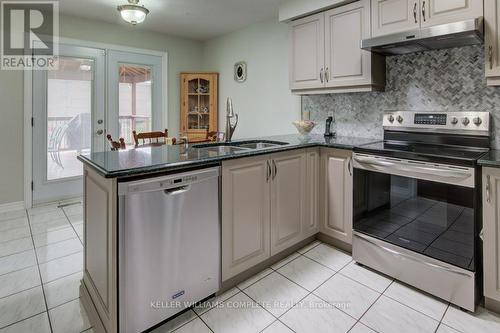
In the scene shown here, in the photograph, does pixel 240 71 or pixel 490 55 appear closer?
pixel 490 55

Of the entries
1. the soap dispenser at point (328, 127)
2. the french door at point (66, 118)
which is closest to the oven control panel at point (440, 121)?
the soap dispenser at point (328, 127)

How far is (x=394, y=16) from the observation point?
2.25 metres

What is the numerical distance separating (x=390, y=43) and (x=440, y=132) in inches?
31.9

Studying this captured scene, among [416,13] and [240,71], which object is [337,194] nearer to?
[416,13]

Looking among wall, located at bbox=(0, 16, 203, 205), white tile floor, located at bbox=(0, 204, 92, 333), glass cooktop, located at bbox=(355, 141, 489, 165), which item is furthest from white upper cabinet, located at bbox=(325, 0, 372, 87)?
wall, located at bbox=(0, 16, 203, 205)

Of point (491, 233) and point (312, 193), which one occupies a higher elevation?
point (312, 193)

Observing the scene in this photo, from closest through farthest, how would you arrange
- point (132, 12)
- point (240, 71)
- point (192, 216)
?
point (192, 216) < point (132, 12) < point (240, 71)

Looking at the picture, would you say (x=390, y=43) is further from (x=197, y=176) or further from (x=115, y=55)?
(x=115, y=55)

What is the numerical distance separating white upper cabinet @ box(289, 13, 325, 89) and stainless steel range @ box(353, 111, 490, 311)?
0.91 metres

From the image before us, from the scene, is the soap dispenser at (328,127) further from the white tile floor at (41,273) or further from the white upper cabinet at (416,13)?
the white tile floor at (41,273)

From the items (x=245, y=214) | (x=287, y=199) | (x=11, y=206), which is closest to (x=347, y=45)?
(x=287, y=199)

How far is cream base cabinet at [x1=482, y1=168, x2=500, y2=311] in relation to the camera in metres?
1.63

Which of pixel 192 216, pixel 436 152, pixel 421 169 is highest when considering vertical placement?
pixel 436 152

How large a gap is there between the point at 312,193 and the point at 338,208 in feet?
0.83
